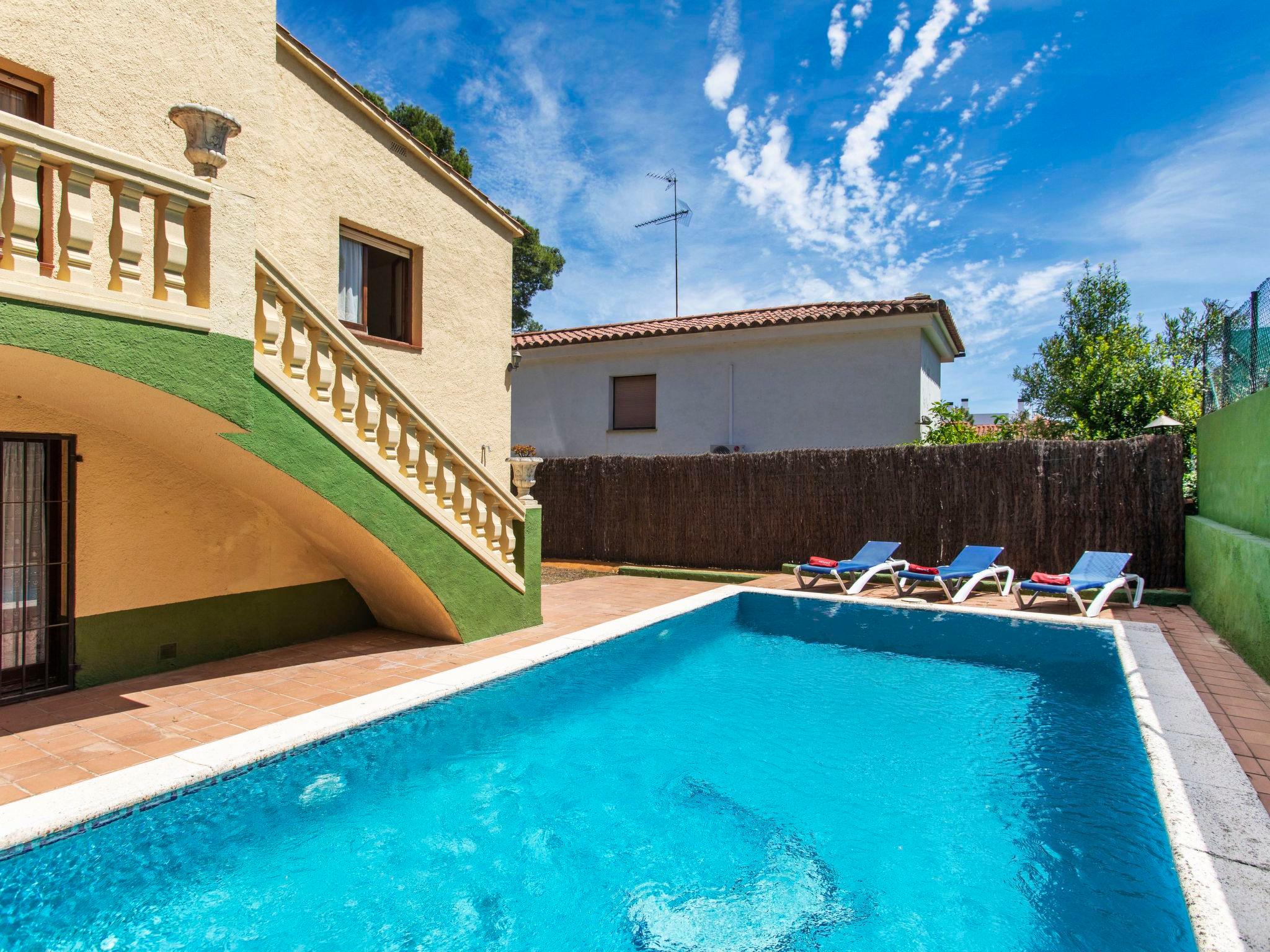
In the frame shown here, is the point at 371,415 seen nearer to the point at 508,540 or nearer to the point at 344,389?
the point at 344,389

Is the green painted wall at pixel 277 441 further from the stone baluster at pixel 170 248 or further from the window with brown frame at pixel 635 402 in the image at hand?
the window with brown frame at pixel 635 402

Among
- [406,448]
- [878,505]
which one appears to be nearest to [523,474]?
[406,448]

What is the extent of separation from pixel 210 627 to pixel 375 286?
16.8ft

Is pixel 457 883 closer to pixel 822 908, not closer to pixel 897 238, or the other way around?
pixel 822 908

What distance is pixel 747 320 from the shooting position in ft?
57.6

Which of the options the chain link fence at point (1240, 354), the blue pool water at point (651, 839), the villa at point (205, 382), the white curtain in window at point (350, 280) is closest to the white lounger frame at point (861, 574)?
the blue pool water at point (651, 839)

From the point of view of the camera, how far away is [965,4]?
10.8 meters

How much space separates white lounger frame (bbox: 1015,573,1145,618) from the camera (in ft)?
32.0

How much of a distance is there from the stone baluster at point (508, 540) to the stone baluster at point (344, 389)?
7.86 feet

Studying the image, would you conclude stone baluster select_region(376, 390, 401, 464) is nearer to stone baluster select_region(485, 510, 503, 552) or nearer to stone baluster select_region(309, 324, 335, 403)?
stone baluster select_region(309, 324, 335, 403)

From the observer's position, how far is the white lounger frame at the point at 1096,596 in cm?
975

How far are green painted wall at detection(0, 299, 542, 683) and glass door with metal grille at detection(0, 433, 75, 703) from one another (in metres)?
0.26

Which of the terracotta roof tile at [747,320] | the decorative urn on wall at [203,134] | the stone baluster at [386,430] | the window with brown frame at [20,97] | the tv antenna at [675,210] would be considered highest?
the tv antenna at [675,210]

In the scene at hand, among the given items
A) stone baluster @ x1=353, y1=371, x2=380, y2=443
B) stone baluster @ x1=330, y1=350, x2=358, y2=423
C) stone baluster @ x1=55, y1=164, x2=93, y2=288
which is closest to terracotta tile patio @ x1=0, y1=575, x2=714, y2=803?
stone baluster @ x1=353, y1=371, x2=380, y2=443
